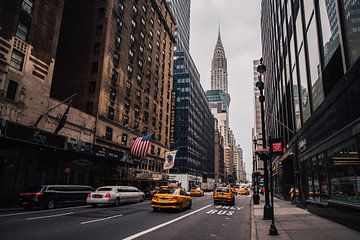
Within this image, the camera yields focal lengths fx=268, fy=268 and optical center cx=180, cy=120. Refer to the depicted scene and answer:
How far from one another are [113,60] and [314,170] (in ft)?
105

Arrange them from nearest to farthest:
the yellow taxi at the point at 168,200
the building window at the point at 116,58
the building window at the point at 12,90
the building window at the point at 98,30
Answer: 1. the yellow taxi at the point at 168,200
2. the building window at the point at 12,90
3. the building window at the point at 98,30
4. the building window at the point at 116,58

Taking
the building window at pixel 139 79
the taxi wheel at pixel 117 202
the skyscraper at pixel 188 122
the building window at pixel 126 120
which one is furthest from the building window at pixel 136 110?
the skyscraper at pixel 188 122

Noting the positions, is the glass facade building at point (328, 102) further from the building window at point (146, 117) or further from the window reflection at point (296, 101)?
the building window at point (146, 117)

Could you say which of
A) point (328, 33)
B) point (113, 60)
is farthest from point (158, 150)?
point (328, 33)

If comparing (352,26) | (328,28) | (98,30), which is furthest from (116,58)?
(352,26)

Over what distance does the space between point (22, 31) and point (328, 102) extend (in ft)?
83.9

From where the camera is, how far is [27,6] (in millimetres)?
25094

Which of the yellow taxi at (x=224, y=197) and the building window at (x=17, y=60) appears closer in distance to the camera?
the building window at (x=17, y=60)

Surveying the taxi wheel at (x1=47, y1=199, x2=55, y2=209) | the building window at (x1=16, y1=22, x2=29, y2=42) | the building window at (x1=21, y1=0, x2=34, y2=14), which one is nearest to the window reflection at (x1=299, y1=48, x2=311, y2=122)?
the taxi wheel at (x1=47, y1=199, x2=55, y2=209)

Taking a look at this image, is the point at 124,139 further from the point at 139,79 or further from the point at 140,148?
the point at 139,79

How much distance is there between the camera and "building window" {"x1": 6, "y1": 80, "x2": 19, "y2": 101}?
22797 mm

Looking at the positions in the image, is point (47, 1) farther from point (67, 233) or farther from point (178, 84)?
point (178, 84)

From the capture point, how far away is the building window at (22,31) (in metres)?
24.1

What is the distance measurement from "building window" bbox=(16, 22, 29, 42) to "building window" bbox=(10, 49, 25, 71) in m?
1.61
